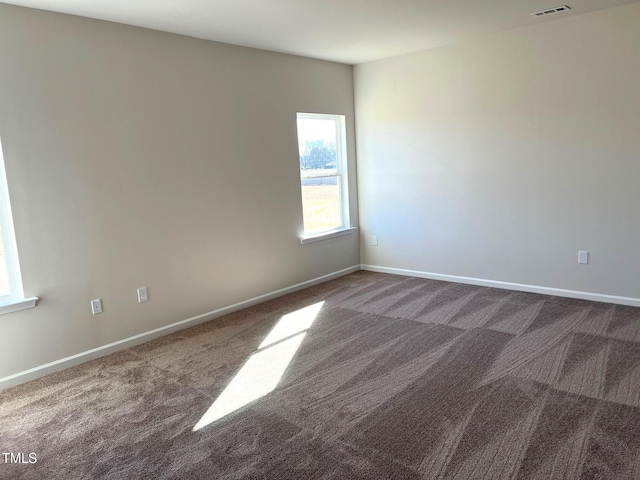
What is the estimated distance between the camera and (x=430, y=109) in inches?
199

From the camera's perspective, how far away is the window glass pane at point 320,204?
5.26 m

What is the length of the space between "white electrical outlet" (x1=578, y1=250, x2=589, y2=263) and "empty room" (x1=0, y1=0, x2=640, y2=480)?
1.0 inches

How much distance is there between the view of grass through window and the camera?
17.1ft

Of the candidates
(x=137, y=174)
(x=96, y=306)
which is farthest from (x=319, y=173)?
(x=96, y=306)

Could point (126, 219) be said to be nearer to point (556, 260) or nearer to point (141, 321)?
point (141, 321)

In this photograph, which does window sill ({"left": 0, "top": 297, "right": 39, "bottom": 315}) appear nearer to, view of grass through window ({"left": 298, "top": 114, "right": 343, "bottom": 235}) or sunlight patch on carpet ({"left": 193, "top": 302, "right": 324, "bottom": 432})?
sunlight patch on carpet ({"left": 193, "top": 302, "right": 324, "bottom": 432})

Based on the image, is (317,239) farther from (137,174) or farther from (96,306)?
(96,306)

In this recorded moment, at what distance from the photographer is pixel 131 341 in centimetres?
375

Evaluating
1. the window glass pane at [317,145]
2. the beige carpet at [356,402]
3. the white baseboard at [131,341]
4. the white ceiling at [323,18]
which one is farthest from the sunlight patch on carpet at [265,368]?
the white ceiling at [323,18]

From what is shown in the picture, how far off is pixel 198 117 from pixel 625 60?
12.0 ft

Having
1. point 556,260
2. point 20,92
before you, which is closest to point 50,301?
point 20,92

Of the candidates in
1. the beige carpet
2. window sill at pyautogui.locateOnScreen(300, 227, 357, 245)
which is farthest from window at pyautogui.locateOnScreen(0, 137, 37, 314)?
window sill at pyautogui.locateOnScreen(300, 227, 357, 245)

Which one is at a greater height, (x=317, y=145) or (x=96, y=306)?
(x=317, y=145)

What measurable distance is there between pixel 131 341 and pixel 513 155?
3.91 m
